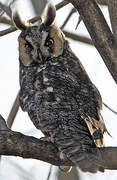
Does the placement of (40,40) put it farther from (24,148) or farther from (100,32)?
(24,148)

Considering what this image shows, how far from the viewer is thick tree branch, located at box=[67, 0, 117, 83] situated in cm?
235

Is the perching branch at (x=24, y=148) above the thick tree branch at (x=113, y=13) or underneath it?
underneath

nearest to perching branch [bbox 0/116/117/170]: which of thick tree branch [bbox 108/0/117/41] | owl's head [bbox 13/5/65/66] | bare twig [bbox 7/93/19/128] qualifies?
bare twig [bbox 7/93/19/128]

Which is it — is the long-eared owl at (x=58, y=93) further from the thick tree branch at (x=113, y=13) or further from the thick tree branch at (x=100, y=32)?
the thick tree branch at (x=113, y=13)

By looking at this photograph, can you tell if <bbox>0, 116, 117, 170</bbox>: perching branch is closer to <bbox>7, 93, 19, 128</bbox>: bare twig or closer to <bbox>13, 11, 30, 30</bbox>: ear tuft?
<bbox>7, 93, 19, 128</bbox>: bare twig

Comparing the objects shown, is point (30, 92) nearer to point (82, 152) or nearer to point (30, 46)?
point (30, 46)

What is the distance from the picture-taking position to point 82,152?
2420 millimetres

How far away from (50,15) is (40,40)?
12.0 inches

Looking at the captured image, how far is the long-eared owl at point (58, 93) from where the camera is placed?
2.61 metres

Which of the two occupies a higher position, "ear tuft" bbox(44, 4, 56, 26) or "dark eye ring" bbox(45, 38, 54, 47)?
"ear tuft" bbox(44, 4, 56, 26)

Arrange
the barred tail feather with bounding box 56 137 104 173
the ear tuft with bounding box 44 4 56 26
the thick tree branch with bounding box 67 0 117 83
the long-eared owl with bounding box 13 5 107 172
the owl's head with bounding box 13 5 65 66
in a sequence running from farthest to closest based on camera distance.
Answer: the ear tuft with bounding box 44 4 56 26, the owl's head with bounding box 13 5 65 66, the long-eared owl with bounding box 13 5 107 172, the thick tree branch with bounding box 67 0 117 83, the barred tail feather with bounding box 56 137 104 173

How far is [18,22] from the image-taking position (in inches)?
132

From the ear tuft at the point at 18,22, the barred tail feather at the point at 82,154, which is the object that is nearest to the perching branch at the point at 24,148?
the barred tail feather at the point at 82,154

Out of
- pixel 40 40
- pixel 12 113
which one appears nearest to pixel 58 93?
pixel 12 113
